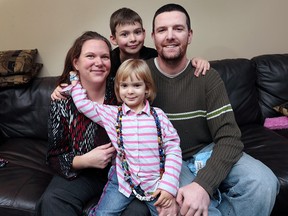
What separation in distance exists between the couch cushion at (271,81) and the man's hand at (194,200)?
1227 millimetres

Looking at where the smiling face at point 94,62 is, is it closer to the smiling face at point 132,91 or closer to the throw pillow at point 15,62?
the smiling face at point 132,91

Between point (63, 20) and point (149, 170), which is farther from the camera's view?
point (63, 20)

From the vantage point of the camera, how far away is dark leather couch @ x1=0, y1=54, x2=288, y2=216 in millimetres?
1703

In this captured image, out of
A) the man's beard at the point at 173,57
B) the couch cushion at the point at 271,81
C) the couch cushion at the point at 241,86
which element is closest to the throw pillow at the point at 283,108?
the couch cushion at the point at 271,81

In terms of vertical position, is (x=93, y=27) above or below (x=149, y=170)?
above

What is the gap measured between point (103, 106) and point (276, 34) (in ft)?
5.63

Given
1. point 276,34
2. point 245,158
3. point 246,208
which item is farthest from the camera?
point 276,34

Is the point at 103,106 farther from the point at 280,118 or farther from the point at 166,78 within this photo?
the point at 280,118

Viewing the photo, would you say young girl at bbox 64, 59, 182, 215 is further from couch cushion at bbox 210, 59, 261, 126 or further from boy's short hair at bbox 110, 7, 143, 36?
couch cushion at bbox 210, 59, 261, 126

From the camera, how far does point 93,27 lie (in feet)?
7.24

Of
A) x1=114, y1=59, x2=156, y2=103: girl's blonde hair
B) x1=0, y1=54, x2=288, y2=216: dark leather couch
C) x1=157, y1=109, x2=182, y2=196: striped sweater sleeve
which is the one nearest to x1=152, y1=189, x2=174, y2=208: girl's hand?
x1=157, y1=109, x2=182, y2=196: striped sweater sleeve

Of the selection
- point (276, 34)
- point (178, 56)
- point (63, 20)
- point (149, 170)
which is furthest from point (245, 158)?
point (63, 20)

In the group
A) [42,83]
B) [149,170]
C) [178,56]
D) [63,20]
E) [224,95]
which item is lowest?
[149,170]

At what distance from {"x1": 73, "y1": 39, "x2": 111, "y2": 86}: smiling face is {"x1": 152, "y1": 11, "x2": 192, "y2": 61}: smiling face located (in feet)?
0.95
